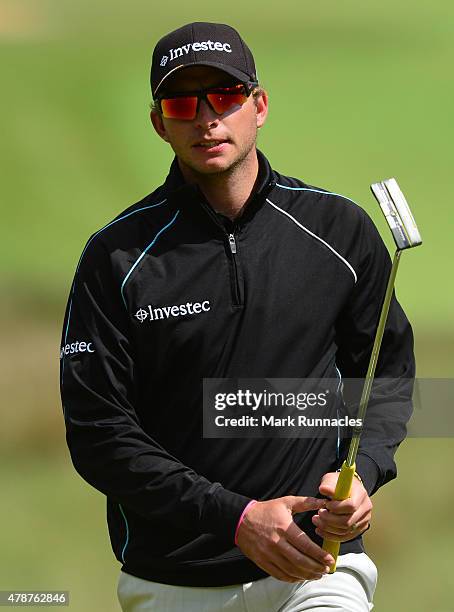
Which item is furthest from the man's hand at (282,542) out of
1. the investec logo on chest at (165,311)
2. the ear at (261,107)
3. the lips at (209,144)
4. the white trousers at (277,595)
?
the ear at (261,107)

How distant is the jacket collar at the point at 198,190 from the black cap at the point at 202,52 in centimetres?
18

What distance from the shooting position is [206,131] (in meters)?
2.63

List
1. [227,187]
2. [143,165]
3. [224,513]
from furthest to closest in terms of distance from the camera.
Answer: [143,165] < [227,187] < [224,513]

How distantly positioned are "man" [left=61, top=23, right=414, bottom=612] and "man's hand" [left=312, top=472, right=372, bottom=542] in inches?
4.4

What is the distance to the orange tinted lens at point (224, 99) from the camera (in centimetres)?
265

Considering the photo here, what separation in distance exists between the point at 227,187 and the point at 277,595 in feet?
2.75

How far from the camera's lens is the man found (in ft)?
8.45

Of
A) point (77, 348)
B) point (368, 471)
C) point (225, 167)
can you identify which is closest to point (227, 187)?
point (225, 167)

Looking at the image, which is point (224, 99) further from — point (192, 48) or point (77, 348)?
point (77, 348)

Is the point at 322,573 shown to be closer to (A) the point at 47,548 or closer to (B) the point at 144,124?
(A) the point at 47,548

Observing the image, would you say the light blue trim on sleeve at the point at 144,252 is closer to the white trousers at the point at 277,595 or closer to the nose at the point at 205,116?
the nose at the point at 205,116

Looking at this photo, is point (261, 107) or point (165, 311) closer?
point (165, 311)

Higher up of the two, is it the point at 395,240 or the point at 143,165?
the point at 143,165

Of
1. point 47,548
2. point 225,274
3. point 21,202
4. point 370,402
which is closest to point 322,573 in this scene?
point 370,402
